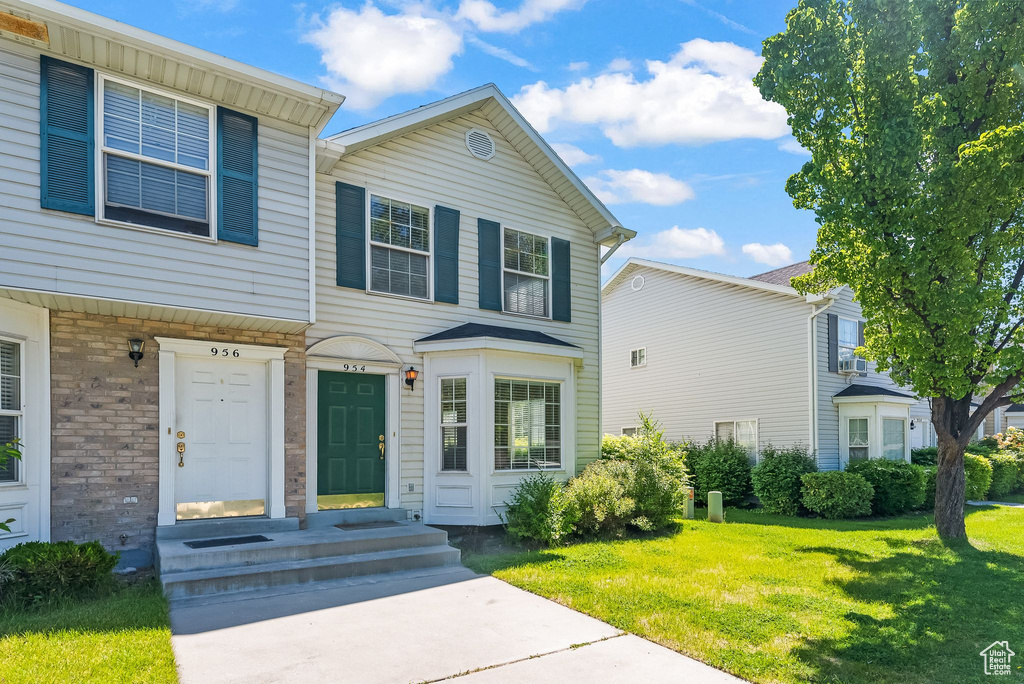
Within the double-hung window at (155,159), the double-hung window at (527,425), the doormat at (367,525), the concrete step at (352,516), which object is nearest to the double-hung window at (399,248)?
the double-hung window at (527,425)

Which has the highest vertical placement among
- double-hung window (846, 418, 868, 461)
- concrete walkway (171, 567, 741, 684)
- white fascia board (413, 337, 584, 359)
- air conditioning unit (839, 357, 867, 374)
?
white fascia board (413, 337, 584, 359)

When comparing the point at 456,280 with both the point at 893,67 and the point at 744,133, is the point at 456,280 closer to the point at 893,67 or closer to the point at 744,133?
the point at 893,67

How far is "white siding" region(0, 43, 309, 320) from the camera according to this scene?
640 centimetres

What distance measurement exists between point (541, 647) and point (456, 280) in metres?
6.47

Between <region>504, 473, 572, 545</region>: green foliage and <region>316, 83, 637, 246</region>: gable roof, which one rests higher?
<region>316, 83, 637, 246</region>: gable roof

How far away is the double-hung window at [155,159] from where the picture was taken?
7.01m

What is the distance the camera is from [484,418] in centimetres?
985

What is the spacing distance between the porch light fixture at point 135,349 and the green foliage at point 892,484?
13.6m

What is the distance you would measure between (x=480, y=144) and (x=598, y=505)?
6261 millimetres

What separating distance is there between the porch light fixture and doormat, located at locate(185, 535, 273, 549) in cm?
219

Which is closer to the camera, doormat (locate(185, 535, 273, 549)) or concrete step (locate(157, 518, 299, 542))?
doormat (locate(185, 535, 273, 549))

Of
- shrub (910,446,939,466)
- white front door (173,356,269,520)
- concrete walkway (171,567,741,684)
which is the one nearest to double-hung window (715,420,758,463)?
shrub (910,446,939,466)

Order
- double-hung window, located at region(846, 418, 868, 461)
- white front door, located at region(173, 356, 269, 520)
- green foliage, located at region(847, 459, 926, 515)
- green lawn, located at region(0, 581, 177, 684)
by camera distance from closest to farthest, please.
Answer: green lawn, located at region(0, 581, 177, 684) → white front door, located at region(173, 356, 269, 520) → green foliage, located at region(847, 459, 926, 515) → double-hung window, located at region(846, 418, 868, 461)

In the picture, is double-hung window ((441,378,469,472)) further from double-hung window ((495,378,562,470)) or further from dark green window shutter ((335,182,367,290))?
dark green window shutter ((335,182,367,290))
